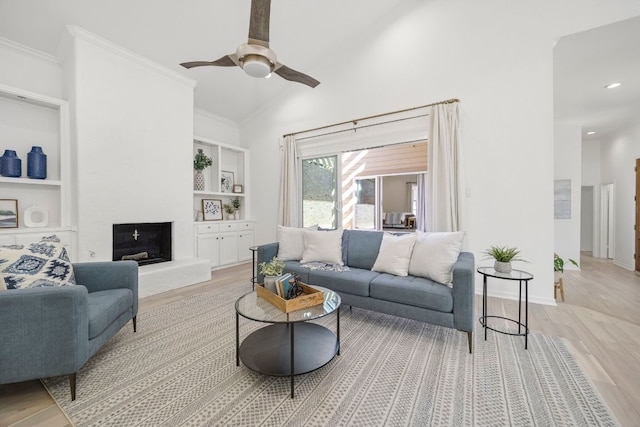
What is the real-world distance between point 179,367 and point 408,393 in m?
1.59

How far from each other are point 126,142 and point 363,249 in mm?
3459

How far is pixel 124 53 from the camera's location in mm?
3584

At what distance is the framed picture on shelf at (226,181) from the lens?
17.8ft

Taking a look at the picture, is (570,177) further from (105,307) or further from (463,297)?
(105,307)

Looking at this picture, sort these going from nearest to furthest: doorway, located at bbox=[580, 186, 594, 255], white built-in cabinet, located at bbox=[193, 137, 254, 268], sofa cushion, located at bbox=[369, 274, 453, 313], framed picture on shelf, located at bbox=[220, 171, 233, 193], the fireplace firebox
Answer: sofa cushion, located at bbox=[369, 274, 453, 313] → the fireplace firebox → white built-in cabinet, located at bbox=[193, 137, 254, 268] → framed picture on shelf, located at bbox=[220, 171, 233, 193] → doorway, located at bbox=[580, 186, 594, 255]

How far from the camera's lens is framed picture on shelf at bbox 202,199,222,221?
516cm

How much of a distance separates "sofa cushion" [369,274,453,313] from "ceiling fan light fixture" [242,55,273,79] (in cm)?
219

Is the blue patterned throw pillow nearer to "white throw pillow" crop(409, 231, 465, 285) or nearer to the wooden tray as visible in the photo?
the wooden tray

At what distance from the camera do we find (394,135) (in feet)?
13.4

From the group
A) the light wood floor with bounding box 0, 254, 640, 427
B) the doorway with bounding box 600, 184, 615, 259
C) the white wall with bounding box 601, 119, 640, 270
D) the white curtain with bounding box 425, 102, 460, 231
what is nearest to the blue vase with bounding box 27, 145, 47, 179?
the light wood floor with bounding box 0, 254, 640, 427

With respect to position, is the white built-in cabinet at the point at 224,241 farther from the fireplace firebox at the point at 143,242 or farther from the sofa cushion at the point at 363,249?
the sofa cushion at the point at 363,249

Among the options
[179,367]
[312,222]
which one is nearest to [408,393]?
[179,367]

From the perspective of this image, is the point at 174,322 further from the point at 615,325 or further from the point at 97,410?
the point at 615,325

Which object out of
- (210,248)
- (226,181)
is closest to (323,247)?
(210,248)
